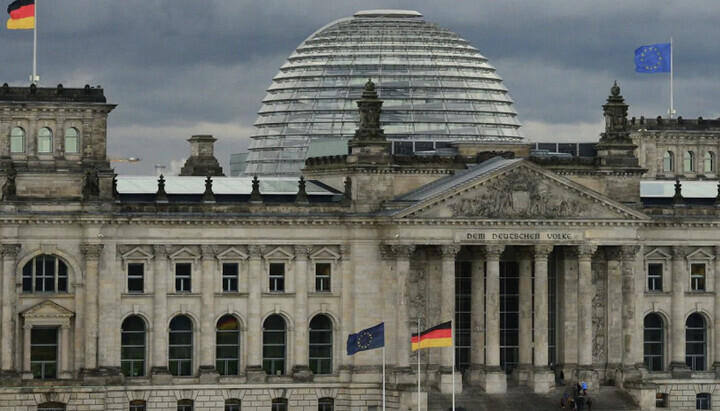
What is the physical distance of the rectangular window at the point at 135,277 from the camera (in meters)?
150

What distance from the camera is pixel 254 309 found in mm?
152000

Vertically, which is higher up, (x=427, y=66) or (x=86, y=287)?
(x=427, y=66)

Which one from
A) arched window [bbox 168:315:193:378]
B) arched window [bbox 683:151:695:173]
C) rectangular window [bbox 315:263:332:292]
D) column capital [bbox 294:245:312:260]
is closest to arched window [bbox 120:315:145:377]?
arched window [bbox 168:315:193:378]

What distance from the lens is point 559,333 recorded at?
15600 cm

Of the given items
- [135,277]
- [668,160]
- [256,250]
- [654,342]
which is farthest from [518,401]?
[668,160]

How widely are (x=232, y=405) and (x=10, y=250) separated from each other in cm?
1521

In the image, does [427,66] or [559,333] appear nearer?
[559,333]

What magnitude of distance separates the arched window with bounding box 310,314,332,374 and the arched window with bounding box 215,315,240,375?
434cm

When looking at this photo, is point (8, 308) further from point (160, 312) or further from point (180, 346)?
point (180, 346)

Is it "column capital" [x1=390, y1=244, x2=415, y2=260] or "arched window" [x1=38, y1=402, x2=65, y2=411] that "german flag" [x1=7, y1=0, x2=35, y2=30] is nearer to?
"arched window" [x1=38, y1=402, x2=65, y2=411]

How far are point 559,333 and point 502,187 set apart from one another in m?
9.84

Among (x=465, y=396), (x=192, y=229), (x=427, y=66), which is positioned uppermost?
(x=427, y=66)

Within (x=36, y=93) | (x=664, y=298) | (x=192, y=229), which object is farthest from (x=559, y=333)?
(x=36, y=93)

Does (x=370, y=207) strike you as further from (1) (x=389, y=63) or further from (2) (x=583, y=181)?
(1) (x=389, y=63)
